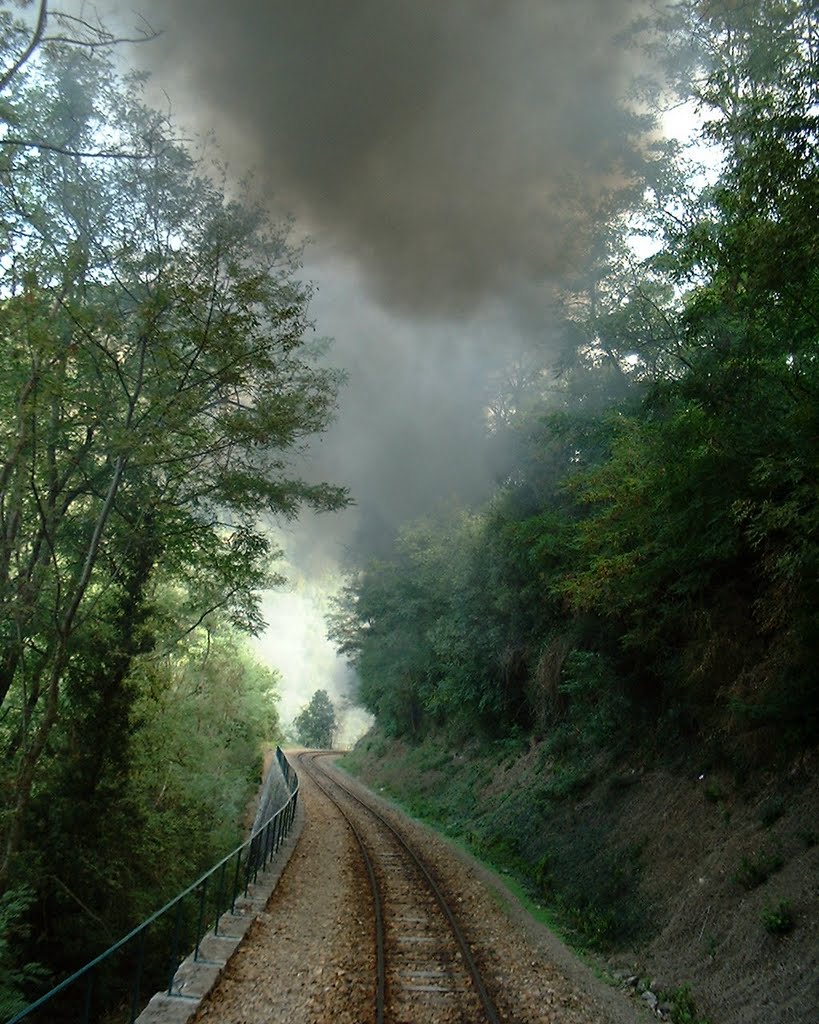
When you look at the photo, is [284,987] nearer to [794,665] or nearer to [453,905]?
[453,905]

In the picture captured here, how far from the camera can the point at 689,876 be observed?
28.8 ft

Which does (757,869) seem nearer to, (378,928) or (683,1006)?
(683,1006)

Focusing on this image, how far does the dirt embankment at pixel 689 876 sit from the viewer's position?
6.54 meters

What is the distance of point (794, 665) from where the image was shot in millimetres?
8320

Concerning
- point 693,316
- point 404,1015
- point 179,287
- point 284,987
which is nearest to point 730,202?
point 693,316

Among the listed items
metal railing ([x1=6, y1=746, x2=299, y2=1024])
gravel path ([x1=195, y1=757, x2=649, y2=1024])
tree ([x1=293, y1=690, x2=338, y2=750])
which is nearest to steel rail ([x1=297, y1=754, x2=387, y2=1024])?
gravel path ([x1=195, y1=757, x2=649, y2=1024])

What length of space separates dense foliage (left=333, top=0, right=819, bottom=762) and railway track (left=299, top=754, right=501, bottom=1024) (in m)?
5.01

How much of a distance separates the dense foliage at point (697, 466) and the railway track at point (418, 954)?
501cm

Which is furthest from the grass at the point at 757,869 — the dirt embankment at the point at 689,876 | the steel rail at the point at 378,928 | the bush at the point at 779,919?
the steel rail at the point at 378,928

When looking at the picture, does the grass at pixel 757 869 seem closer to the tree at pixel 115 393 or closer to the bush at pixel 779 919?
the bush at pixel 779 919

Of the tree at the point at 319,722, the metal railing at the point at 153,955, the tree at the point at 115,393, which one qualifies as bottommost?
the metal railing at the point at 153,955

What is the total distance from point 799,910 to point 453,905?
5.31 m

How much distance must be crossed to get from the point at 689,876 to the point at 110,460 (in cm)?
1124

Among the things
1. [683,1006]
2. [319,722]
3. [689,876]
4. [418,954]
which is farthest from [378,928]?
[319,722]
